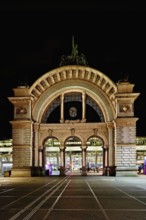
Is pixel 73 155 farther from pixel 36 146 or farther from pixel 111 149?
pixel 111 149

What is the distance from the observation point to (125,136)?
54.6m

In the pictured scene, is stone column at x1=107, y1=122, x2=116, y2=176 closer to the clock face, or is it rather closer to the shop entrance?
the clock face

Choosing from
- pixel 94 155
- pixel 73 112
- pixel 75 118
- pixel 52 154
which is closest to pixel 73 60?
pixel 73 112

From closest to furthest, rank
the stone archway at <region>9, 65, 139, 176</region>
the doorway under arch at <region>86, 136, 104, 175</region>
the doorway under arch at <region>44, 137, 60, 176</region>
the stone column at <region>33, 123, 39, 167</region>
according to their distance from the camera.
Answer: the stone archway at <region>9, 65, 139, 176</region>, the stone column at <region>33, 123, 39, 167</region>, the doorway under arch at <region>44, 137, 60, 176</region>, the doorway under arch at <region>86, 136, 104, 175</region>

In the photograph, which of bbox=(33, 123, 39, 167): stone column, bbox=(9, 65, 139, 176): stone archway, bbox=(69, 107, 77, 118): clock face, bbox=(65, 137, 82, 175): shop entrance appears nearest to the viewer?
bbox=(9, 65, 139, 176): stone archway

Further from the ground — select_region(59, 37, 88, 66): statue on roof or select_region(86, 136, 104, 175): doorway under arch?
select_region(59, 37, 88, 66): statue on roof

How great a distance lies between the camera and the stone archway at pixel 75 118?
54.7 meters

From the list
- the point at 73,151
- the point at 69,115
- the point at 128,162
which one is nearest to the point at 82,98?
the point at 69,115

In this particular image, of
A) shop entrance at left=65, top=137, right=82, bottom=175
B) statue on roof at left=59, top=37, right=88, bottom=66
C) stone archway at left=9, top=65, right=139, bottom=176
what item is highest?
statue on roof at left=59, top=37, right=88, bottom=66

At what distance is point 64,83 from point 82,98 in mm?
3560

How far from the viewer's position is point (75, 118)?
6031 centimetres

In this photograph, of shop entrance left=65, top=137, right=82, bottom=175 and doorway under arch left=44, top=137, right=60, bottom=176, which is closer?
doorway under arch left=44, top=137, right=60, bottom=176

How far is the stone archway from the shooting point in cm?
5472

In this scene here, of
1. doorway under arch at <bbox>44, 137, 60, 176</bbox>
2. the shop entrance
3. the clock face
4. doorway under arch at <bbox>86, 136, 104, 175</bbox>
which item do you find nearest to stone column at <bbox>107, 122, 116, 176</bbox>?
the clock face
